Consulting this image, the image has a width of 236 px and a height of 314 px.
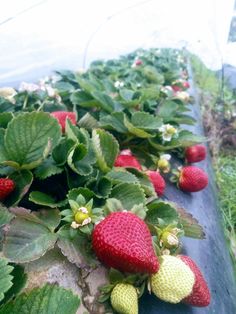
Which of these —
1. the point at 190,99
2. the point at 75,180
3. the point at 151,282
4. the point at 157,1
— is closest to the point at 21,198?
the point at 75,180

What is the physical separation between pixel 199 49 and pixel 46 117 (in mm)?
5002

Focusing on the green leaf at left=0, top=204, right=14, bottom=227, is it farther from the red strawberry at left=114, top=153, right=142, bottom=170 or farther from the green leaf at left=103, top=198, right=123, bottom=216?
the red strawberry at left=114, top=153, right=142, bottom=170

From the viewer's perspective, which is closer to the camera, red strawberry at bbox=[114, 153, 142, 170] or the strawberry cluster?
the strawberry cluster

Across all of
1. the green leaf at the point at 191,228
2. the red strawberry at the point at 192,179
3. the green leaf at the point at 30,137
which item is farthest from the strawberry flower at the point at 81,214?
the red strawberry at the point at 192,179

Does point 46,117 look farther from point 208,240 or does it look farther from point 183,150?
point 183,150

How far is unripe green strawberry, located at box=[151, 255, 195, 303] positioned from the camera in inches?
30.0

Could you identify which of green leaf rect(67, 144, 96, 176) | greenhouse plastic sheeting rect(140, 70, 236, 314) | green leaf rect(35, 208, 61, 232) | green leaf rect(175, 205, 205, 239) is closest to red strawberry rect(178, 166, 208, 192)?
greenhouse plastic sheeting rect(140, 70, 236, 314)

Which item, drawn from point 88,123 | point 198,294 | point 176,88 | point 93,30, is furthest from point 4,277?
point 93,30

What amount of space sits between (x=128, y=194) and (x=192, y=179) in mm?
495

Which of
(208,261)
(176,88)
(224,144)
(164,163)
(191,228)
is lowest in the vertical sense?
(224,144)

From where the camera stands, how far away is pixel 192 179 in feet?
4.43

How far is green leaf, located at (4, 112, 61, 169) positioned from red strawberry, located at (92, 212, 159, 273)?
0.61 feet

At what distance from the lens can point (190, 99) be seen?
8.70ft

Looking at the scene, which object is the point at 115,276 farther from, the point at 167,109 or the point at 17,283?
the point at 167,109
